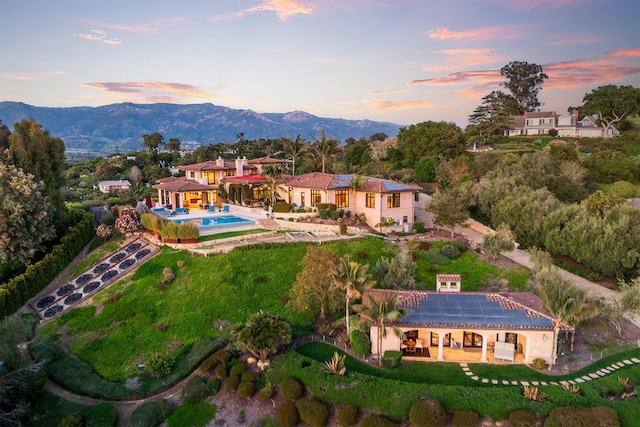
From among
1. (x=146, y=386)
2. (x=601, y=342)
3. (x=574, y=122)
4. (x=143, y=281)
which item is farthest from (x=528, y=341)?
(x=574, y=122)

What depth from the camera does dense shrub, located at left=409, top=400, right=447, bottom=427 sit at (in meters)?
15.1

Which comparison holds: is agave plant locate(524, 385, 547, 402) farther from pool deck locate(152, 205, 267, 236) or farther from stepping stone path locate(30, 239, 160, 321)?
stepping stone path locate(30, 239, 160, 321)

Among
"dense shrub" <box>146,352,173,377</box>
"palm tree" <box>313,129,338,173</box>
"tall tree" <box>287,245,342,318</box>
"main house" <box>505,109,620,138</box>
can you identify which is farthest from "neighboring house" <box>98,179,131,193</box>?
"main house" <box>505,109,620,138</box>

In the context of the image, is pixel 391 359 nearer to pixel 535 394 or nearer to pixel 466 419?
pixel 466 419

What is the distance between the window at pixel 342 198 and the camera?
1522 inches

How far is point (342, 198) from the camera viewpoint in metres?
38.9

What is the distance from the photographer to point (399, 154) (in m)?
71.9

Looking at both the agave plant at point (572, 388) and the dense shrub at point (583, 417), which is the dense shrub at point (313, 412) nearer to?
the dense shrub at point (583, 417)

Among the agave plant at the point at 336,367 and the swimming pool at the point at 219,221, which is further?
the swimming pool at the point at 219,221

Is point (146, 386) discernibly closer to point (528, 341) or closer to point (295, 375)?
point (295, 375)

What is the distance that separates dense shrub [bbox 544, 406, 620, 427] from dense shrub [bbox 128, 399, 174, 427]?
48.6 ft

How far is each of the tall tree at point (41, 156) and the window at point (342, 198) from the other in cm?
2311

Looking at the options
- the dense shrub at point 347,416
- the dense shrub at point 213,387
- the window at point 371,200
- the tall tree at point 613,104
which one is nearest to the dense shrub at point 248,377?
the dense shrub at point 213,387

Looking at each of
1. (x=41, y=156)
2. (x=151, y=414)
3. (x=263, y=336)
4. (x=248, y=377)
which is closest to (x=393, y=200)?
(x=263, y=336)
